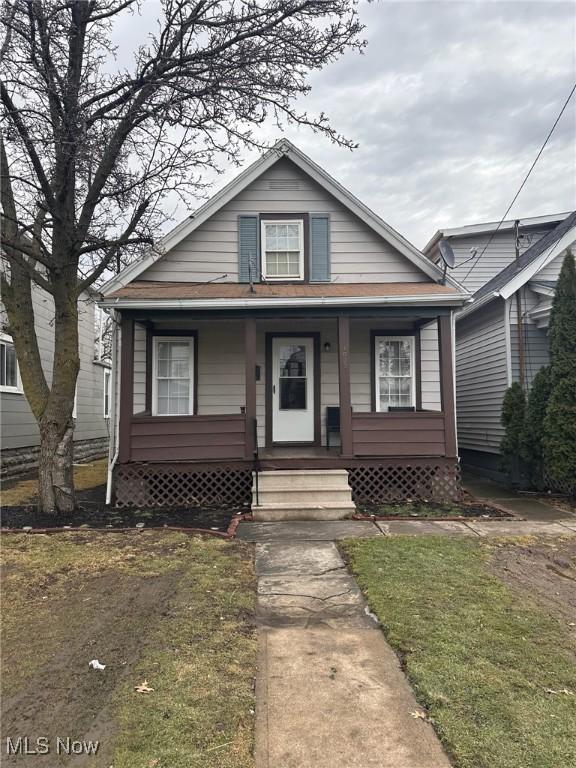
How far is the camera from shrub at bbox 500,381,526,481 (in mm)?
9570

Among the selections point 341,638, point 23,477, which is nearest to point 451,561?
point 341,638

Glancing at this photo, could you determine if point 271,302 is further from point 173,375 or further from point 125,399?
point 125,399

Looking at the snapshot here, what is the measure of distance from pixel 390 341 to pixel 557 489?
4.19 m

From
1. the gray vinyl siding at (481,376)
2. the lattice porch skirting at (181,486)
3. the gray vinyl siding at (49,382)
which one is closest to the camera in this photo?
the lattice porch skirting at (181,486)

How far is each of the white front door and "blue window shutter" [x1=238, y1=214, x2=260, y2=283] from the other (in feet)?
4.67

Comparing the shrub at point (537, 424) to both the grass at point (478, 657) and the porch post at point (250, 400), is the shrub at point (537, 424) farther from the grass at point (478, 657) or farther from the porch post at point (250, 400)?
the porch post at point (250, 400)

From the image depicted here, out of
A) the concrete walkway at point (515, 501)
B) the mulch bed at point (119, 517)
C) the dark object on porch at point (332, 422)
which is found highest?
the dark object on porch at point (332, 422)

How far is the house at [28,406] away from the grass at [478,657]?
626 centimetres

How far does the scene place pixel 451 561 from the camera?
516 centimetres

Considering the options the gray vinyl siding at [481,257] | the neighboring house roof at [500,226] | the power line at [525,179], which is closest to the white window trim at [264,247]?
the power line at [525,179]

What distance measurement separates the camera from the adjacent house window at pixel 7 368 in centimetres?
1116

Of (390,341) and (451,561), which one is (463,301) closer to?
(390,341)

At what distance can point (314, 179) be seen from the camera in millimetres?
9930

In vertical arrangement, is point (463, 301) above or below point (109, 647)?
above
